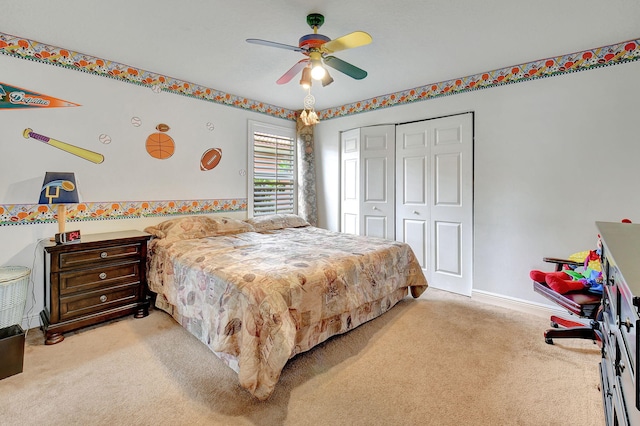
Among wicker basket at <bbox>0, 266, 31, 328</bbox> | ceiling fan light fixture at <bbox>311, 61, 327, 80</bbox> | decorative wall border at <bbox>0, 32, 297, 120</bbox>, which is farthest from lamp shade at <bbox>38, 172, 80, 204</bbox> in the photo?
ceiling fan light fixture at <bbox>311, 61, 327, 80</bbox>

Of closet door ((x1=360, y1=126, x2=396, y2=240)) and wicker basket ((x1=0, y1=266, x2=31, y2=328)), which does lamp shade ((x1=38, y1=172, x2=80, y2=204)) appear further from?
closet door ((x1=360, y1=126, x2=396, y2=240))

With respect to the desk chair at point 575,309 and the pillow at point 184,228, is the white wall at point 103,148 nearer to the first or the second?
the pillow at point 184,228

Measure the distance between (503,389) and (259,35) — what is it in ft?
10.2

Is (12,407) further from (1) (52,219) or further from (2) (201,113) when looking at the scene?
(2) (201,113)

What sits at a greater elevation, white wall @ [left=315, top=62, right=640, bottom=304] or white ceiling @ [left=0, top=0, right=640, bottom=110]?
white ceiling @ [left=0, top=0, right=640, bottom=110]

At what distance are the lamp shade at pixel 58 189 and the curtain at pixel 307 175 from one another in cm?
291

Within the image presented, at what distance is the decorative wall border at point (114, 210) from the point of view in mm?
2623

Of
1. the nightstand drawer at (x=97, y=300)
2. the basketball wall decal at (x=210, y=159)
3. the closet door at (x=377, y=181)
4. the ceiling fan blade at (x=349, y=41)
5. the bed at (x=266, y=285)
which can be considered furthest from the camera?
the closet door at (x=377, y=181)

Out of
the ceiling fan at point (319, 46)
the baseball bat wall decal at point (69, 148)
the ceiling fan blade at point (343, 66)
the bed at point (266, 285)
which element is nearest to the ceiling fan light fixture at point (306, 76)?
the ceiling fan at point (319, 46)

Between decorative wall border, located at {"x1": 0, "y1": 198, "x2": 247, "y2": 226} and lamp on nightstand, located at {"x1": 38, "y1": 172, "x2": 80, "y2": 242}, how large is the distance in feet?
1.16

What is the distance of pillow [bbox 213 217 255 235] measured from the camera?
3.42 m

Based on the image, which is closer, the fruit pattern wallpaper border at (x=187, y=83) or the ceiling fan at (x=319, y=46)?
the ceiling fan at (x=319, y=46)

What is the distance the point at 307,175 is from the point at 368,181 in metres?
1.02

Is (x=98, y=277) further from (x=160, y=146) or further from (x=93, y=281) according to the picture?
(x=160, y=146)
